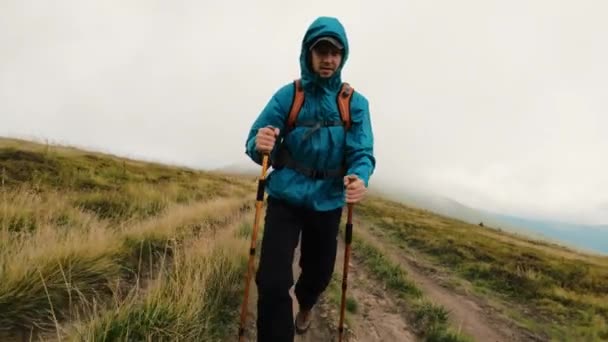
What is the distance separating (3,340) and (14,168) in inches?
476

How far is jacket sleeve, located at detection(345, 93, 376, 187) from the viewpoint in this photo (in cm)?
441

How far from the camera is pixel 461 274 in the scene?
12812 millimetres

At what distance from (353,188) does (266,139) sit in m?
1.03

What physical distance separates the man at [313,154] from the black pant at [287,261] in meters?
0.01

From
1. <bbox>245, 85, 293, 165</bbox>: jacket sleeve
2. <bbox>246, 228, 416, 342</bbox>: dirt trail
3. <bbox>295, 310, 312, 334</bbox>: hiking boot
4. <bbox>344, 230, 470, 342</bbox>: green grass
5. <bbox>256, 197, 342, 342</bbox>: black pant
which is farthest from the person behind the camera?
<bbox>344, 230, 470, 342</bbox>: green grass

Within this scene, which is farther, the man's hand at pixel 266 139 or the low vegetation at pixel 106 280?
the man's hand at pixel 266 139

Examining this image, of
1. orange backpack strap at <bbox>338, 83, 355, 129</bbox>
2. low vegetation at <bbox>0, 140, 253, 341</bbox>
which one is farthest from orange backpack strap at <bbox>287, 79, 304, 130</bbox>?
low vegetation at <bbox>0, 140, 253, 341</bbox>

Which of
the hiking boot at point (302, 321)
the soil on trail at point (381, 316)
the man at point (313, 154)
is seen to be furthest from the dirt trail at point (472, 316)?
the man at point (313, 154)

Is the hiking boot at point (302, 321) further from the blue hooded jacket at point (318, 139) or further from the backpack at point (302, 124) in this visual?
the backpack at point (302, 124)

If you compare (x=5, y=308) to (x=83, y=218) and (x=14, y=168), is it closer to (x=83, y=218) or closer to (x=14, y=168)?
(x=83, y=218)

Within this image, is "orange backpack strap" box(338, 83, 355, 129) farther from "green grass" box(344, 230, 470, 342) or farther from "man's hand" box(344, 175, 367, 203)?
"green grass" box(344, 230, 470, 342)

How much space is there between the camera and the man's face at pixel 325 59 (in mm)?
4477

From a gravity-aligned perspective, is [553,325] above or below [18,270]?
below

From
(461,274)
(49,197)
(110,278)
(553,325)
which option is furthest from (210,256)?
(461,274)
